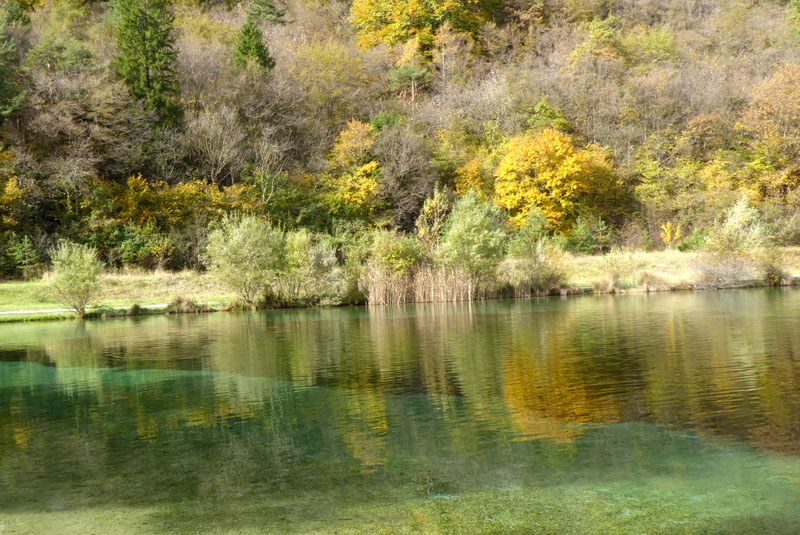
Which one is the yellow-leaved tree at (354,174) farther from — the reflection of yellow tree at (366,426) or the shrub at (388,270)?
the reflection of yellow tree at (366,426)

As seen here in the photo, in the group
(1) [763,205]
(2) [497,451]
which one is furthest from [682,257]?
(2) [497,451]

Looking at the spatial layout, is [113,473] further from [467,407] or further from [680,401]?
[680,401]

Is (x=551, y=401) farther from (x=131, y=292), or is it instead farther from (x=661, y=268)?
(x=661, y=268)

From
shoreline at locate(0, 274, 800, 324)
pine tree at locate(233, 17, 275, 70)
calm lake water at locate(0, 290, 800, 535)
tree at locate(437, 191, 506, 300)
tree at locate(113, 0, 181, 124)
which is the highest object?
pine tree at locate(233, 17, 275, 70)

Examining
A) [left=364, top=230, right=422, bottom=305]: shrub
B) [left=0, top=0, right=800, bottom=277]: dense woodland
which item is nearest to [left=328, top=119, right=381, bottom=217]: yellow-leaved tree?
[left=0, top=0, right=800, bottom=277]: dense woodland

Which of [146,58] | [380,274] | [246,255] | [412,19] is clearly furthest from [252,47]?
[380,274]

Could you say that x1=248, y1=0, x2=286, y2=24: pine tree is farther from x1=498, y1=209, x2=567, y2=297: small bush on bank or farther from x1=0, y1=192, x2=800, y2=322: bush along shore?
x1=498, y1=209, x2=567, y2=297: small bush on bank

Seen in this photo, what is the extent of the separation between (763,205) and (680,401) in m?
49.7

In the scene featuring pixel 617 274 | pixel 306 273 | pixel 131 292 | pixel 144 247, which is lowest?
pixel 617 274

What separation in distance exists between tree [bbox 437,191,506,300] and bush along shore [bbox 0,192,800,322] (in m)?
0.06

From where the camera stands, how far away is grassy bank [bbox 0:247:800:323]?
1358 inches

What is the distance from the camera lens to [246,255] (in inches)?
1302

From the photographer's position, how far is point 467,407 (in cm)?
1116

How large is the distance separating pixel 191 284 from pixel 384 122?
83.3ft
